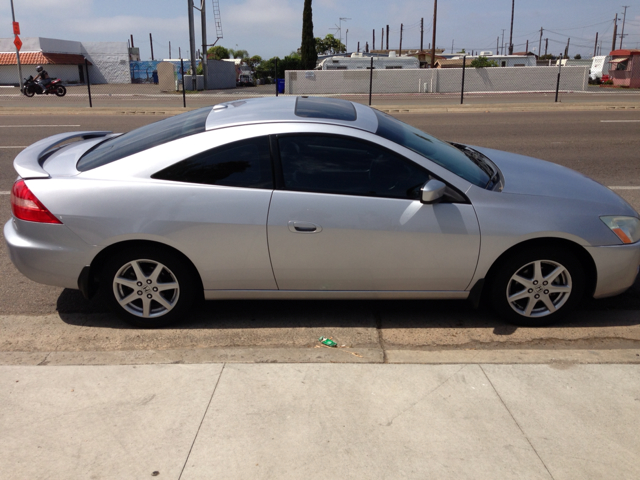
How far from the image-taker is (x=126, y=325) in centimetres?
434

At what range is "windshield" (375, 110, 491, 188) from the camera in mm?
4145

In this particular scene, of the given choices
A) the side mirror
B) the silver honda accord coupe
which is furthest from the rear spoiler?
the side mirror

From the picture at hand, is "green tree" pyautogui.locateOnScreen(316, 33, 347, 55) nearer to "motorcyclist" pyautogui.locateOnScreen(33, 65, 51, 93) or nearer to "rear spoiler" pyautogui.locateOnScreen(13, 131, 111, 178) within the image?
"motorcyclist" pyautogui.locateOnScreen(33, 65, 51, 93)

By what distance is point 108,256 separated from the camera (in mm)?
4043

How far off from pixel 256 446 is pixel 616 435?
1.83 metres

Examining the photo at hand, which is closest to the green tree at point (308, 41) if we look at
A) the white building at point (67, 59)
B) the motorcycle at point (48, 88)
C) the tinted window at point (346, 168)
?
the white building at point (67, 59)

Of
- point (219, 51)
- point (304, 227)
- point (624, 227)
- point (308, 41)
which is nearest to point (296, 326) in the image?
point (304, 227)

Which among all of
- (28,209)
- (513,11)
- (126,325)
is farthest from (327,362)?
(513,11)

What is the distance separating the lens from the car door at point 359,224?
3.88 meters

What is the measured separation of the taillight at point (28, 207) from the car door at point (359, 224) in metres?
1.52

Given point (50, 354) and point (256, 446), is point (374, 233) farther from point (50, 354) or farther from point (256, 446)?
point (50, 354)

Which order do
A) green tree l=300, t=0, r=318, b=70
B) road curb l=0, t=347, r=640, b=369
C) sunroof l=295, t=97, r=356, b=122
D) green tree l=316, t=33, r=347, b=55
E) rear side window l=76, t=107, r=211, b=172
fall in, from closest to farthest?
road curb l=0, t=347, r=640, b=369, rear side window l=76, t=107, r=211, b=172, sunroof l=295, t=97, r=356, b=122, green tree l=300, t=0, r=318, b=70, green tree l=316, t=33, r=347, b=55

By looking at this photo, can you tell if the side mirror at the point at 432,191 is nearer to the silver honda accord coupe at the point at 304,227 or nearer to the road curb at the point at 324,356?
the silver honda accord coupe at the point at 304,227

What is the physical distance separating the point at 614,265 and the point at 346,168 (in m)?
1.97
